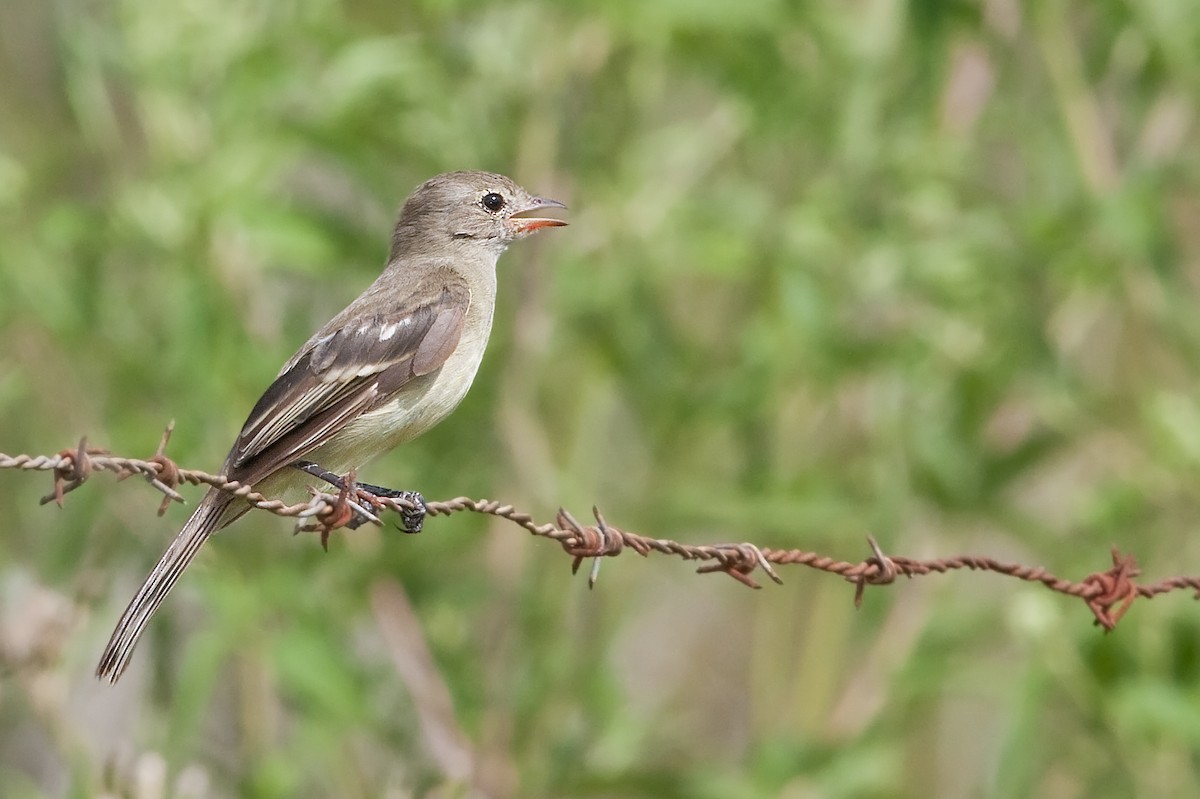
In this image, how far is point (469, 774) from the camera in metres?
6.04

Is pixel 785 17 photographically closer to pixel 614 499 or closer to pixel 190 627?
pixel 614 499

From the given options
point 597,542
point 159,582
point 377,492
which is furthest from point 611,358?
point 159,582

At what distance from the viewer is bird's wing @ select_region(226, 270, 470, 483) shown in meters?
4.46

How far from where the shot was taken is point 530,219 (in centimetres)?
533

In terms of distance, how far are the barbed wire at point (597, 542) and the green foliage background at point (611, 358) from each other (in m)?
0.90

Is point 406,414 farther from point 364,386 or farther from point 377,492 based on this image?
point 377,492

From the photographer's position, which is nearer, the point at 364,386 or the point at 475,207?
the point at 364,386

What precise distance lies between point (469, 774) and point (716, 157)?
262 centimetres

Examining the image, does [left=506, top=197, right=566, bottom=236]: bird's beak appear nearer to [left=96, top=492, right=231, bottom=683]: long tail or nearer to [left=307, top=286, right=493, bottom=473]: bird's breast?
[left=307, top=286, right=493, bottom=473]: bird's breast

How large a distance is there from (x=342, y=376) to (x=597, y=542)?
111 cm

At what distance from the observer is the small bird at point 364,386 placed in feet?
14.6

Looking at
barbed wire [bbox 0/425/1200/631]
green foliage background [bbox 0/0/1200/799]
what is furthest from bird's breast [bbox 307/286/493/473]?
green foliage background [bbox 0/0/1200/799]

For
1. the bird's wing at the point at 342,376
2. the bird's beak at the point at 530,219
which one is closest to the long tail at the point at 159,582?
the bird's wing at the point at 342,376

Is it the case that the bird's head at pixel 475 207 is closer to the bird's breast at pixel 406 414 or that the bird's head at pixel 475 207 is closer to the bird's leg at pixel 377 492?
the bird's breast at pixel 406 414
